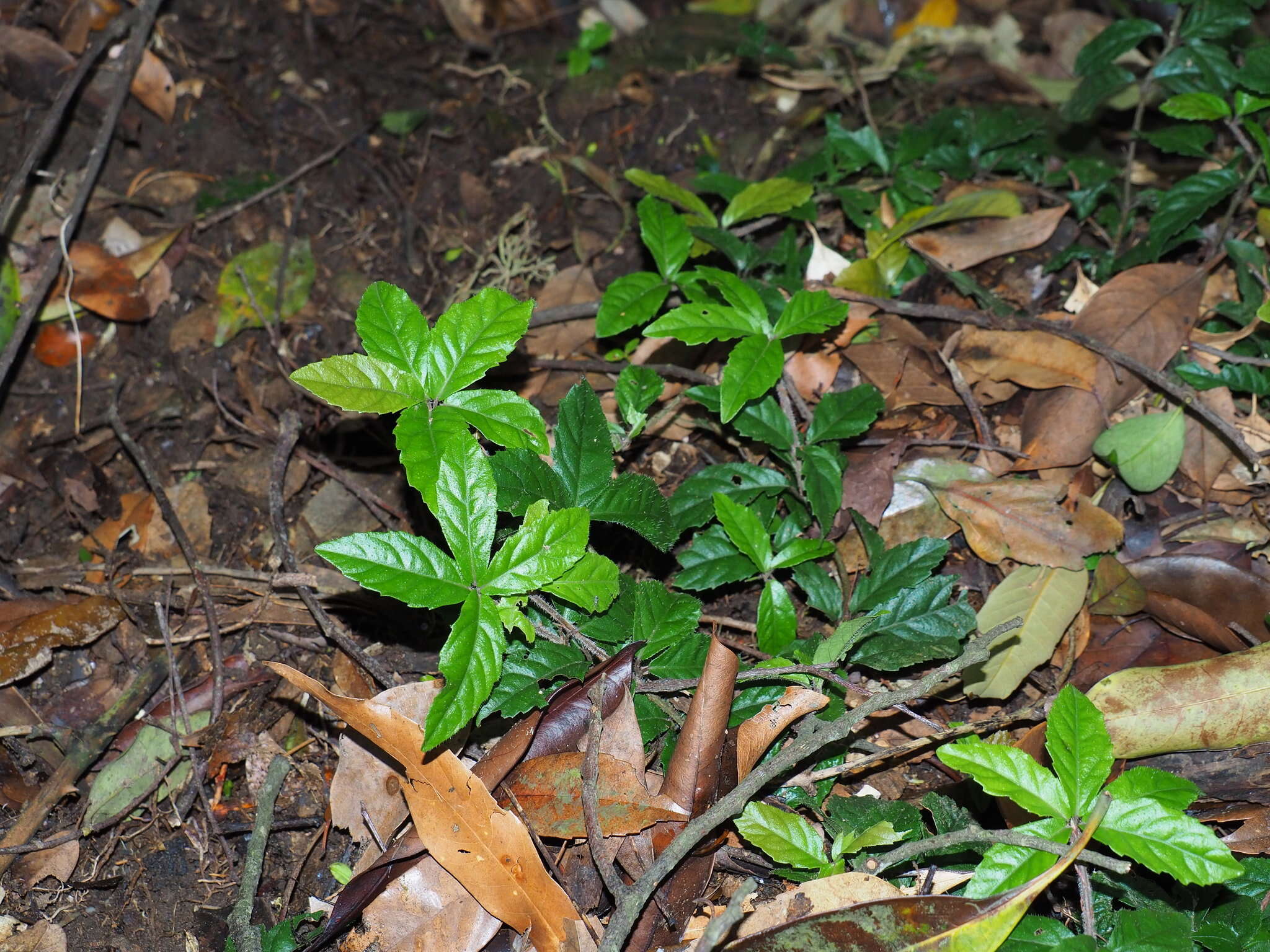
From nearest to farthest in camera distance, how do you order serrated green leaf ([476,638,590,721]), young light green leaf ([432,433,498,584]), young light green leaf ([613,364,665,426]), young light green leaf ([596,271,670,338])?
young light green leaf ([432,433,498,584]) → serrated green leaf ([476,638,590,721]) → young light green leaf ([613,364,665,426]) → young light green leaf ([596,271,670,338])

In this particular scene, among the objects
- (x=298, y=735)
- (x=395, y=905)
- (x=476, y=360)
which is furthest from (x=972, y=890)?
(x=298, y=735)

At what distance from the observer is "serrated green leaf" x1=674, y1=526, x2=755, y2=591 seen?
223 cm

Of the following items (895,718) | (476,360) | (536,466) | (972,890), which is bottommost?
(895,718)

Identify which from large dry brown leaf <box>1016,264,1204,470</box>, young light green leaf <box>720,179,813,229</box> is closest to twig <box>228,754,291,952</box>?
young light green leaf <box>720,179,813,229</box>

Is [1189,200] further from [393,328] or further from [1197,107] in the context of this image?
[393,328]

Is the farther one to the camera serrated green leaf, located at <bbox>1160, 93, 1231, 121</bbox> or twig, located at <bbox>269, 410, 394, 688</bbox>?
serrated green leaf, located at <bbox>1160, 93, 1231, 121</bbox>

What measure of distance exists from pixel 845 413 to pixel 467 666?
1.20 metres

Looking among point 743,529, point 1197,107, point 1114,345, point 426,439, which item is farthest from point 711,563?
point 1197,107

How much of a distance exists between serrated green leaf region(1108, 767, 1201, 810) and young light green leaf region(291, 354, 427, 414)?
1561 millimetres

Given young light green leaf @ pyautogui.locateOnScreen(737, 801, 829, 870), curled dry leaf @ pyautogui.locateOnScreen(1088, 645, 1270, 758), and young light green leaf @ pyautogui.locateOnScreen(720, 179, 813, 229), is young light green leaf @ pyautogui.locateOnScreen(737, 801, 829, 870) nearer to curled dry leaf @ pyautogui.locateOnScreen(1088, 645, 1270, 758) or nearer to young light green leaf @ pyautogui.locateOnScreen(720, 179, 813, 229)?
curled dry leaf @ pyautogui.locateOnScreen(1088, 645, 1270, 758)

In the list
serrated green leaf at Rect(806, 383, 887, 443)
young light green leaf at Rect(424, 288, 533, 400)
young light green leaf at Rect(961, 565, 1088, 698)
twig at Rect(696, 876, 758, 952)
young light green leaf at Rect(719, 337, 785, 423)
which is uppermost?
young light green leaf at Rect(424, 288, 533, 400)

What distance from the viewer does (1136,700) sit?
2064mm

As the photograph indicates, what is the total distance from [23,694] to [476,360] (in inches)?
59.6

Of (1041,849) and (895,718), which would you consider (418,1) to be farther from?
(1041,849)
